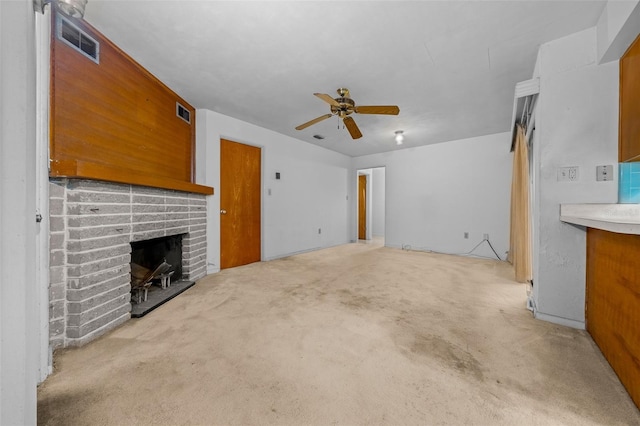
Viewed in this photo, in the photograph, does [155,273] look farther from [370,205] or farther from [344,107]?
[370,205]

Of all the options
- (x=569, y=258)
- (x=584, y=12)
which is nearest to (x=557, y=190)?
(x=569, y=258)

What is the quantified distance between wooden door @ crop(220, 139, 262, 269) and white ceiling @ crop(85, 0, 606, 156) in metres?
0.79

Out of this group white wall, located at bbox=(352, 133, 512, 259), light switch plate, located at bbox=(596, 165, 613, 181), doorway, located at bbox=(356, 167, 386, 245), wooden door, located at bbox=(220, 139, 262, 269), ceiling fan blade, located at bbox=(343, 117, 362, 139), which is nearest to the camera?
light switch plate, located at bbox=(596, 165, 613, 181)

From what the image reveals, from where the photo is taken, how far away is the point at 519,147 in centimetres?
323

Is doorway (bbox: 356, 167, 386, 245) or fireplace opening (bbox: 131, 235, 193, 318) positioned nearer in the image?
fireplace opening (bbox: 131, 235, 193, 318)

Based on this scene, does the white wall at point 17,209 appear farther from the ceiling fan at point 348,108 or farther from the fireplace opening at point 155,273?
the ceiling fan at point 348,108

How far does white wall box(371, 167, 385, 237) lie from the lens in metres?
8.14

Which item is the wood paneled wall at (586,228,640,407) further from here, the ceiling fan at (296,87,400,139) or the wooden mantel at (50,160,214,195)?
the wooden mantel at (50,160,214,195)

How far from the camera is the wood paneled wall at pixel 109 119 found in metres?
1.69

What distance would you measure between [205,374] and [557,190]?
2875mm

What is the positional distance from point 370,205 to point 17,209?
24.4ft

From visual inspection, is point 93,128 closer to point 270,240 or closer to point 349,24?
point 349,24

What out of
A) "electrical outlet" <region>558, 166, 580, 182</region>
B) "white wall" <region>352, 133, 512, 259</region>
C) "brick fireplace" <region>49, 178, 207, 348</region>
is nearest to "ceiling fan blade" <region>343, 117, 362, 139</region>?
"electrical outlet" <region>558, 166, 580, 182</region>

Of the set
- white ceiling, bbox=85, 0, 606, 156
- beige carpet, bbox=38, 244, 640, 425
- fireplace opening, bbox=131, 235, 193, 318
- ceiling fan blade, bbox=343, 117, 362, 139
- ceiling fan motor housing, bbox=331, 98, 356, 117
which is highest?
white ceiling, bbox=85, 0, 606, 156
